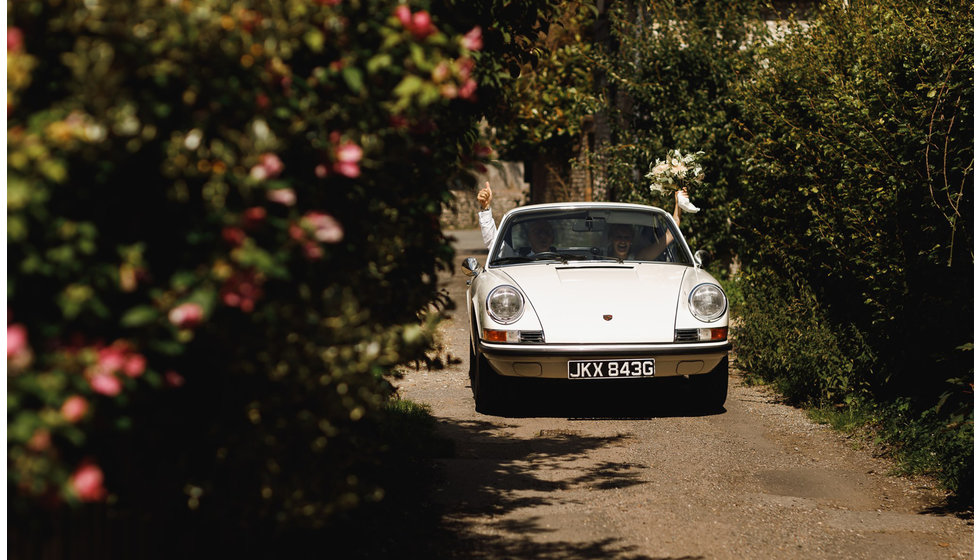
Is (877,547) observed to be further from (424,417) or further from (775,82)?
(775,82)

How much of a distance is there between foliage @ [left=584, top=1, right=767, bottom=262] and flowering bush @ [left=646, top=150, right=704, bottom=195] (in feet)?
4.12

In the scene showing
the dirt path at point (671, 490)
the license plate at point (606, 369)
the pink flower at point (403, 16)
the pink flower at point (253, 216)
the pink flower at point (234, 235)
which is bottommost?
the dirt path at point (671, 490)

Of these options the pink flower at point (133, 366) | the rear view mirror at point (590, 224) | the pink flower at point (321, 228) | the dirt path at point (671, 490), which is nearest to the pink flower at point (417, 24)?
the pink flower at point (321, 228)

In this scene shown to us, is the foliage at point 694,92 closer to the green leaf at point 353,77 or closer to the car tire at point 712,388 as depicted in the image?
the car tire at point 712,388

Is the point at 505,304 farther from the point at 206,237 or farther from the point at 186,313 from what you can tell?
the point at 186,313

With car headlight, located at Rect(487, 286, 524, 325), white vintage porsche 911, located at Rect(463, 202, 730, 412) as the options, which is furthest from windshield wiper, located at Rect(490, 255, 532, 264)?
car headlight, located at Rect(487, 286, 524, 325)

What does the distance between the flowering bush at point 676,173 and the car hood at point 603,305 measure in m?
4.32

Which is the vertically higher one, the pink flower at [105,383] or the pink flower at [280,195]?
the pink flower at [280,195]

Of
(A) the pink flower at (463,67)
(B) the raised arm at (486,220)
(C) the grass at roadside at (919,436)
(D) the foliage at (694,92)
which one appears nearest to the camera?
(A) the pink flower at (463,67)

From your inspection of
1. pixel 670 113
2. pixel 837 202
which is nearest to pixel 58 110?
pixel 837 202

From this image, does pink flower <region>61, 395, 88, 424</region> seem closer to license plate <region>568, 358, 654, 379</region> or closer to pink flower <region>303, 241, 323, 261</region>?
pink flower <region>303, 241, 323, 261</region>

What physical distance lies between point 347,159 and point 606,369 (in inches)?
180

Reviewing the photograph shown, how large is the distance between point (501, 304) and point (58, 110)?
5016mm

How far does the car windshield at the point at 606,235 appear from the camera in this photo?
8.34m
